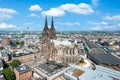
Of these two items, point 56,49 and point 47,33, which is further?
point 47,33

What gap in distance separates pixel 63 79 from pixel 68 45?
21.0 metres

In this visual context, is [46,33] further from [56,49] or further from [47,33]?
[56,49]

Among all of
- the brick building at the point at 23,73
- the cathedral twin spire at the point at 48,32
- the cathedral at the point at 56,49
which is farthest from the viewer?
the cathedral twin spire at the point at 48,32

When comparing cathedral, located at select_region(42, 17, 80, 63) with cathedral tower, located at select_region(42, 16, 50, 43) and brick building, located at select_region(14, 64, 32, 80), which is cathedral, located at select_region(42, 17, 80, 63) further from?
brick building, located at select_region(14, 64, 32, 80)

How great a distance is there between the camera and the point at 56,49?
231ft

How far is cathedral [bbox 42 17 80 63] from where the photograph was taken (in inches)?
2596

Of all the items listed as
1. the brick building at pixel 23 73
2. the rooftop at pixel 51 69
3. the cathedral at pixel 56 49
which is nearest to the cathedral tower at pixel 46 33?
the cathedral at pixel 56 49

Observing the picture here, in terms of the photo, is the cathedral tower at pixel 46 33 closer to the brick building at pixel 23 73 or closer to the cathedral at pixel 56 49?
the cathedral at pixel 56 49

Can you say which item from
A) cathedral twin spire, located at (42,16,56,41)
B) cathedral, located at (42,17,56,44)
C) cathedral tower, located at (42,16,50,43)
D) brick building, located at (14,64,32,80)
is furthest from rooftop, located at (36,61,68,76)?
cathedral twin spire, located at (42,16,56,41)

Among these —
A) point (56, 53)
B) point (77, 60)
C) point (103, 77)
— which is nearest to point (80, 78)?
point (103, 77)

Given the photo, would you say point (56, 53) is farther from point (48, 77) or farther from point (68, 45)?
point (48, 77)

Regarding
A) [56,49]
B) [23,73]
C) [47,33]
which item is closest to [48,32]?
[47,33]

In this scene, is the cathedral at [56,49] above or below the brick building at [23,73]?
above

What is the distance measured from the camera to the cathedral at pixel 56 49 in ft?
216
